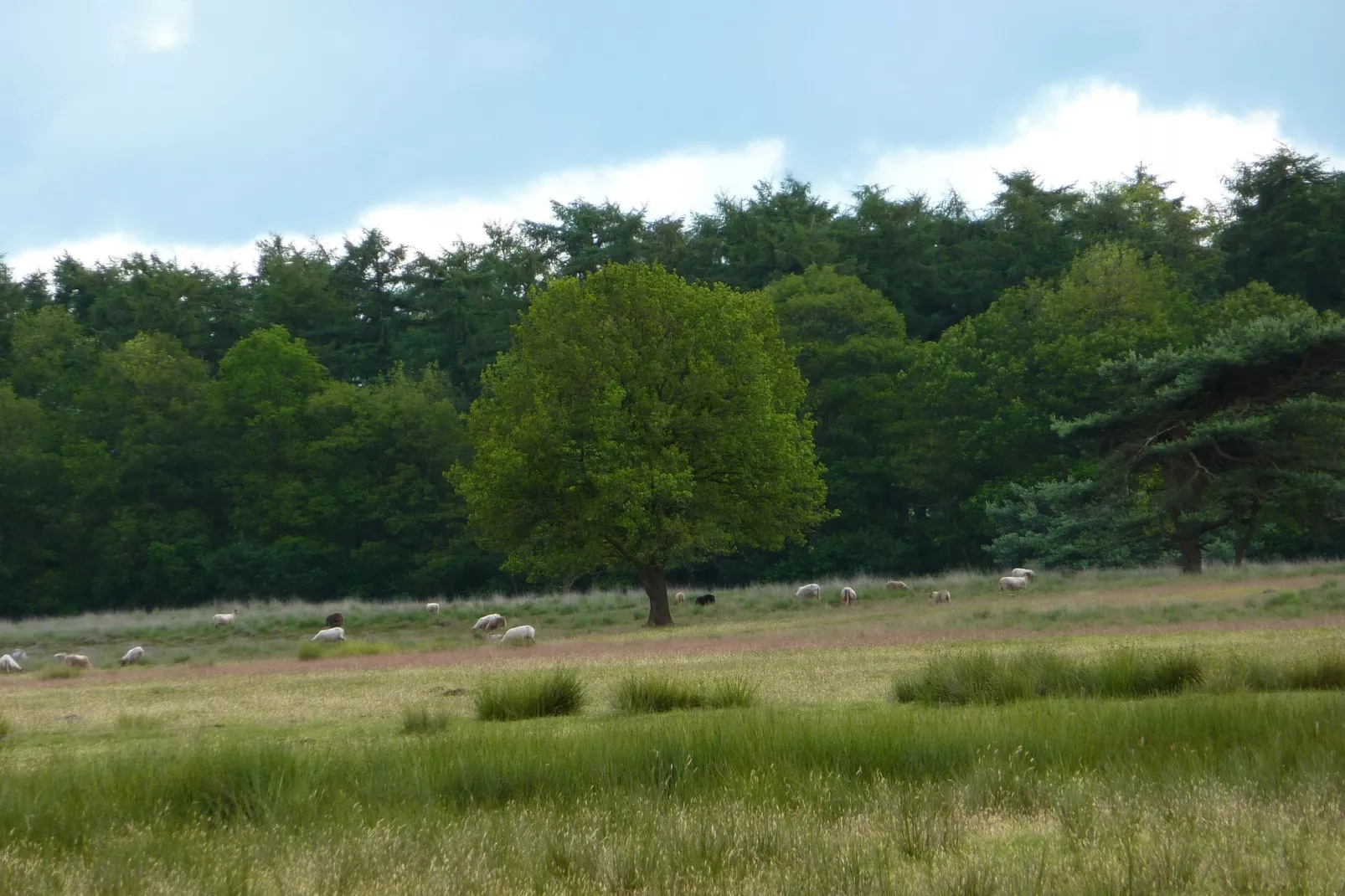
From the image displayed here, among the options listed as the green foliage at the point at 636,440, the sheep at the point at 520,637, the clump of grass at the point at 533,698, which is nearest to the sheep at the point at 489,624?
the green foliage at the point at 636,440

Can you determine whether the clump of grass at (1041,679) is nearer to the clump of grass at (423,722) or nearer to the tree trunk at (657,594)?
the clump of grass at (423,722)

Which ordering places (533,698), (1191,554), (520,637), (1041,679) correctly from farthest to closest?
(1191,554)
(520,637)
(533,698)
(1041,679)

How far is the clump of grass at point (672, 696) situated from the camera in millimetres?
14680

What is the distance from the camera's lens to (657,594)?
139 ft

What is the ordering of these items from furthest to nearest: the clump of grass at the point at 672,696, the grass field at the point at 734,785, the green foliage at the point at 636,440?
1. the green foliage at the point at 636,440
2. the clump of grass at the point at 672,696
3. the grass field at the point at 734,785

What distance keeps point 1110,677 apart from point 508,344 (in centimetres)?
6668

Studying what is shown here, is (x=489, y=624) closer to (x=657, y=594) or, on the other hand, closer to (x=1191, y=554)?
(x=657, y=594)

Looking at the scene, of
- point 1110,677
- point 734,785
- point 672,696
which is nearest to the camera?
point 734,785

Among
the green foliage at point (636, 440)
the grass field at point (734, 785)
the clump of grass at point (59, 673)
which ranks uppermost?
the green foliage at point (636, 440)

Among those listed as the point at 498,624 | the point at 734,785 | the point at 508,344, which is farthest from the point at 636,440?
the point at 508,344

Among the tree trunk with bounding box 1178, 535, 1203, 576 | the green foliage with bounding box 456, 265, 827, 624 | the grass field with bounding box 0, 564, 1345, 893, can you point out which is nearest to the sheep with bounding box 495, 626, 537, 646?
the green foliage with bounding box 456, 265, 827, 624

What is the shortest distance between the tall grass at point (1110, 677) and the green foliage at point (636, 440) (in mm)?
24808

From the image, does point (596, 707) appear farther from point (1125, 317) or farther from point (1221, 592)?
point (1125, 317)

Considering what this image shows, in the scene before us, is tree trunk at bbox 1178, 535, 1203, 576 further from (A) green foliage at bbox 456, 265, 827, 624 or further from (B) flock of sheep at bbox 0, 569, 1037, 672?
(A) green foliage at bbox 456, 265, 827, 624
